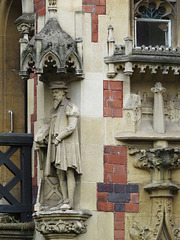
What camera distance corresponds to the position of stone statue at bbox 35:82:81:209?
21875mm

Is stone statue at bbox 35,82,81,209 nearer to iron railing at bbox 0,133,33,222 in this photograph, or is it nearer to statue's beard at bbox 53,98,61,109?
statue's beard at bbox 53,98,61,109

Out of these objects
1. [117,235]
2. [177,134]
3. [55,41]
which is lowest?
[117,235]

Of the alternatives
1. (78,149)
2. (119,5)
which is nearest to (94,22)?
(119,5)

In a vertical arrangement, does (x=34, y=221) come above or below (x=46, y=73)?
below

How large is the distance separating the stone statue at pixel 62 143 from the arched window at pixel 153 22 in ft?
5.30

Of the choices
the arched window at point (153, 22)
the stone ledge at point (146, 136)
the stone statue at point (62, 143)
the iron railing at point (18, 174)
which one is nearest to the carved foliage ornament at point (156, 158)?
the stone ledge at point (146, 136)

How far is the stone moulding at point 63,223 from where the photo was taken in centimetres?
2181

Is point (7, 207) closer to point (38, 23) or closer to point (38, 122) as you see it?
point (38, 122)

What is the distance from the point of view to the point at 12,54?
989 inches

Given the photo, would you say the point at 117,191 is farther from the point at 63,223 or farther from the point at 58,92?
the point at 58,92

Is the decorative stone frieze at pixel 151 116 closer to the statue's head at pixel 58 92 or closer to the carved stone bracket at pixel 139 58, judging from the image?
the carved stone bracket at pixel 139 58

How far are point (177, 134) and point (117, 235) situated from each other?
185 cm

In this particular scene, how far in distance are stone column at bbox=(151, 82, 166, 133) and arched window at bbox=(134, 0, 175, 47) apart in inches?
34.3

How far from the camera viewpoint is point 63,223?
2181 cm
